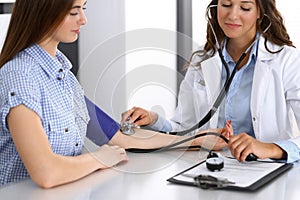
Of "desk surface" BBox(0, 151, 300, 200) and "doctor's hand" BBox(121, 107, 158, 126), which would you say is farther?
"doctor's hand" BBox(121, 107, 158, 126)

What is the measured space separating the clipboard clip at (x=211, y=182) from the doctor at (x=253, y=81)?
0.48 m

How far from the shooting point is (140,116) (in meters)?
1.85

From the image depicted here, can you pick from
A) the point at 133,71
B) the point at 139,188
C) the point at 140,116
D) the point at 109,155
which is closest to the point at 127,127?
the point at 140,116

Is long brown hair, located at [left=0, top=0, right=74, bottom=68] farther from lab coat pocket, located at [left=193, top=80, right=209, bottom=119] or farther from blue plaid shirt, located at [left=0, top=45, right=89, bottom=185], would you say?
lab coat pocket, located at [left=193, top=80, right=209, bottom=119]

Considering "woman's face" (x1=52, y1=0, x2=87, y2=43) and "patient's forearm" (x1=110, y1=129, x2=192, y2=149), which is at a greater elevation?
"woman's face" (x1=52, y1=0, x2=87, y2=43)

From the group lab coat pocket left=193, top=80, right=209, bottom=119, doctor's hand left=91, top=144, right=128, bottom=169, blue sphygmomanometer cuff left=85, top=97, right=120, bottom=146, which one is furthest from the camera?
lab coat pocket left=193, top=80, right=209, bottom=119

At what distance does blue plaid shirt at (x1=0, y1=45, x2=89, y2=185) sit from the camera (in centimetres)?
144

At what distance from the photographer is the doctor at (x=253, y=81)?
198cm

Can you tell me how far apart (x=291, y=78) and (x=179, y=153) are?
513 millimetres

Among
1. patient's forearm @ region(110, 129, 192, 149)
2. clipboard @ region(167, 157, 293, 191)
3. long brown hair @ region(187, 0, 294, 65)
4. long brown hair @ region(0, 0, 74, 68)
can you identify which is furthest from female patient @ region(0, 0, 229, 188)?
long brown hair @ region(187, 0, 294, 65)

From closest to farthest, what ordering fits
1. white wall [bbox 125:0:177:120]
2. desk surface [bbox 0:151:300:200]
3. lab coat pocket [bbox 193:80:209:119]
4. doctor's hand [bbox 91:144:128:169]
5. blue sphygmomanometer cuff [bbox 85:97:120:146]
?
desk surface [bbox 0:151:300:200], white wall [bbox 125:0:177:120], doctor's hand [bbox 91:144:128:169], blue sphygmomanometer cuff [bbox 85:97:120:146], lab coat pocket [bbox 193:80:209:119]

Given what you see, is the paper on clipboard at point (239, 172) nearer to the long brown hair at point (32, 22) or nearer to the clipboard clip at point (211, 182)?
the clipboard clip at point (211, 182)

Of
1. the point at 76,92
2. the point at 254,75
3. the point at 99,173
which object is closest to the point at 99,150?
the point at 99,173

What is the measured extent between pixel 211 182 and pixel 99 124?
0.51 meters
